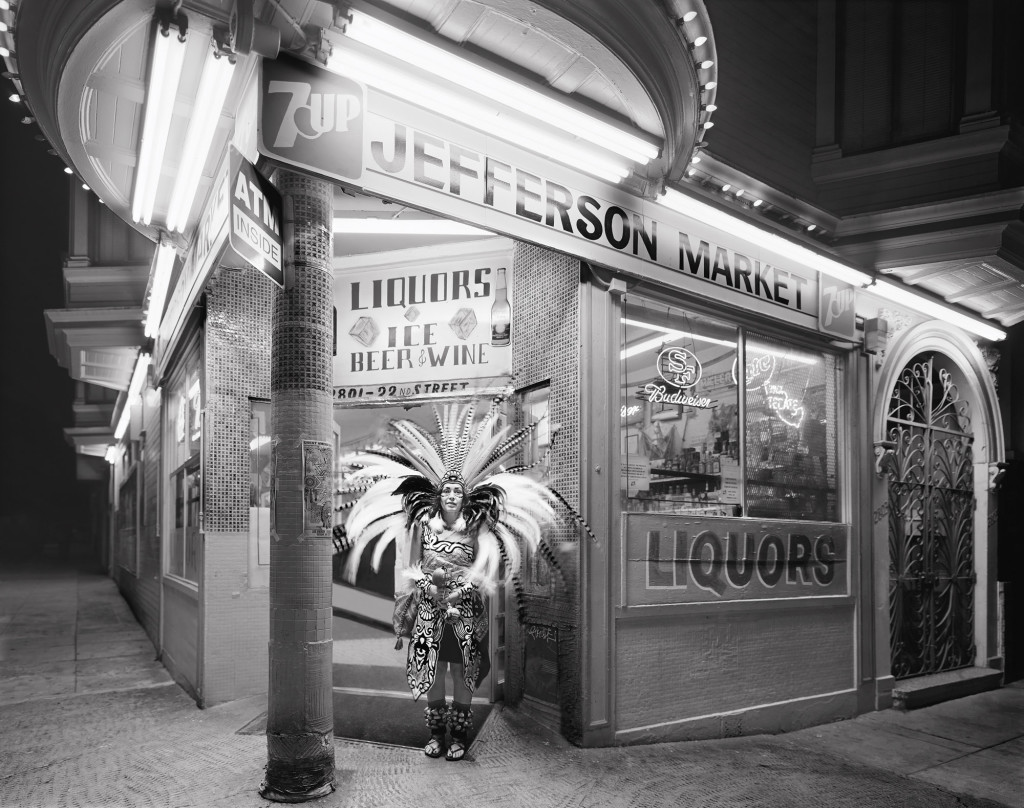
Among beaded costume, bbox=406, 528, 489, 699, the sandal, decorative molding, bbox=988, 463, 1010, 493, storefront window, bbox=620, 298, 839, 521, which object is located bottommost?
the sandal

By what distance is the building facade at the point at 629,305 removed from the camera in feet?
16.5

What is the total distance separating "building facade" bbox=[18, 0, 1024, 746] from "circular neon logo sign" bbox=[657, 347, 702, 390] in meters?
0.04

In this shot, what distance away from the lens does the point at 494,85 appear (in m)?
5.18

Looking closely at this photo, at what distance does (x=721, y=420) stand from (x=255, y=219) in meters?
4.58

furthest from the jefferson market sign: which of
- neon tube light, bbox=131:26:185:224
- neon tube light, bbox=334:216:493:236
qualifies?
neon tube light, bbox=334:216:493:236

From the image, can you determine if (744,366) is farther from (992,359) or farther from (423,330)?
(992,359)

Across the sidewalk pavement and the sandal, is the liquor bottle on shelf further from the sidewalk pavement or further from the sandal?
the sandal

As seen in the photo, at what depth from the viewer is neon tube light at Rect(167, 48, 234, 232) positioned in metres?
5.08

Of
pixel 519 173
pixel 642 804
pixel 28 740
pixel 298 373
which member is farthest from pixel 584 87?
pixel 28 740

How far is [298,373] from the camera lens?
5.04m

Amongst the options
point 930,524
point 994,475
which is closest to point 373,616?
point 930,524

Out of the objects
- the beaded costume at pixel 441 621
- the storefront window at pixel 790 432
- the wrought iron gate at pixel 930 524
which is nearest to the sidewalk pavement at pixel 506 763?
the beaded costume at pixel 441 621

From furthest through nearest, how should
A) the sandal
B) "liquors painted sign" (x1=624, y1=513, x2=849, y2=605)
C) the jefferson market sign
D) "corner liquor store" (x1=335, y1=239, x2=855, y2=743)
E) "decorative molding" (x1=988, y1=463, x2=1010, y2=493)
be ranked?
"decorative molding" (x1=988, y1=463, x2=1010, y2=493)
"liquors painted sign" (x1=624, y1=513, x2=849, y2=605)
"corner liquor store" (x1=335, y1=239, x2=855, y2=743)
the sandal
the jefferson market sign

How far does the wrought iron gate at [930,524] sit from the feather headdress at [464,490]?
15.6 ft
